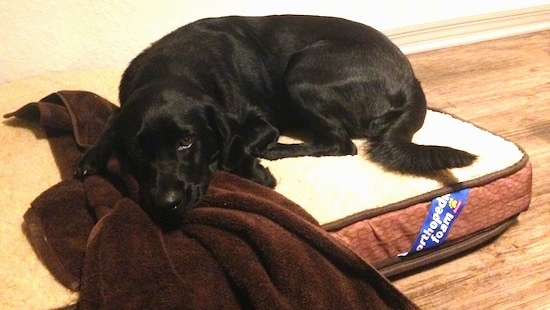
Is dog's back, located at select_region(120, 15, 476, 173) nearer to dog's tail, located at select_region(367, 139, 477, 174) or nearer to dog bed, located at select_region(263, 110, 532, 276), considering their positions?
dog's tail, located at select_region(367, 139, 477, 174)

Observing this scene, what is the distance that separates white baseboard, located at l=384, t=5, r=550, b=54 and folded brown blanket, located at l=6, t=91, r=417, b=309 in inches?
68.5

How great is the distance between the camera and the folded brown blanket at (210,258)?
1.20 m

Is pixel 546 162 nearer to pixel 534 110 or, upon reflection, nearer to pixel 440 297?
pixel 534 110

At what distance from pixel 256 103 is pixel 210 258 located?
26.3 inches

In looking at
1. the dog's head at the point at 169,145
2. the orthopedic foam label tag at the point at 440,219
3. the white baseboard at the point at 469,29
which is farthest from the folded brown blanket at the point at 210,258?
the white baseboard at the point at 469,29

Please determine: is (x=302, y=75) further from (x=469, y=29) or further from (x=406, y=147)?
(x=469, y=29)

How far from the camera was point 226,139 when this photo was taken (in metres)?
1.50

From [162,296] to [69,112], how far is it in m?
0.80

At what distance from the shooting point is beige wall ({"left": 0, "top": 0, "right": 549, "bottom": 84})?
86.4 inches

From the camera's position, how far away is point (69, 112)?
177 centimetres

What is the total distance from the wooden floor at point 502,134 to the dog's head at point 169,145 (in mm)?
577

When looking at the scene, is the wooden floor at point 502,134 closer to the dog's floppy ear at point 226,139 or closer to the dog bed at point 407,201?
the dog bed at point 407,201

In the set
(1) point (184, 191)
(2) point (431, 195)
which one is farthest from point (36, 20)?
(2) point (431, 195)

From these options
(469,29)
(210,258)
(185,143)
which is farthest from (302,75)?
(469,29)
